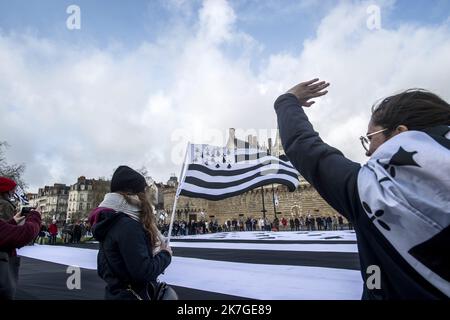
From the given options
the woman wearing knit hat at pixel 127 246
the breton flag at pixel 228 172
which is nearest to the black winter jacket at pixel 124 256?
the woman wearing knit hat at pixel 127 246

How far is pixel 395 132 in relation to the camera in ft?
3.85

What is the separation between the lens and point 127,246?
2.07m

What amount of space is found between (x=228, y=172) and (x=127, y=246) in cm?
1009

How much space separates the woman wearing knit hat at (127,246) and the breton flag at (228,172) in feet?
23.6

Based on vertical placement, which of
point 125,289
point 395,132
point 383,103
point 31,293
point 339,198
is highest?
point 383,103

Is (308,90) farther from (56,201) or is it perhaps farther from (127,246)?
(56,201)

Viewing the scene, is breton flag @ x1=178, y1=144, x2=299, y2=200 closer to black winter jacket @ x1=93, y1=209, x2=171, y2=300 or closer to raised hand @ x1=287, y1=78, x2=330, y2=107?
black winter jacket @ x1=93, y1=209, x2=171, y2=300

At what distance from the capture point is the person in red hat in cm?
312
